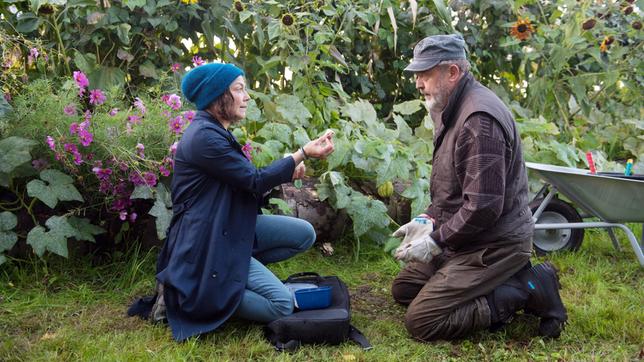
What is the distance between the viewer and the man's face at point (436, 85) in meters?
2.88

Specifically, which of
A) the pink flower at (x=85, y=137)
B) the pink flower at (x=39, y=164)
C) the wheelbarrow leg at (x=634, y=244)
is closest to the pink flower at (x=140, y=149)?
the pink flower at (x=85, y=137)

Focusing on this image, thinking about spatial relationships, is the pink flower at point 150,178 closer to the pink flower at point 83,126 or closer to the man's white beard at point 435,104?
the pink flower at point 83,126

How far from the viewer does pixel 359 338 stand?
2.89m

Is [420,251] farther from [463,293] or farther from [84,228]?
[84,228]

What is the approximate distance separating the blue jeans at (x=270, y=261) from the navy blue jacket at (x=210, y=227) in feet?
0.25

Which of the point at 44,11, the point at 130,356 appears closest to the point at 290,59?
the point at 44,11

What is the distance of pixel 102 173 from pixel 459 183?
1612 mm

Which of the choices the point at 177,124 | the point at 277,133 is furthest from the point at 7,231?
the point at 277,133

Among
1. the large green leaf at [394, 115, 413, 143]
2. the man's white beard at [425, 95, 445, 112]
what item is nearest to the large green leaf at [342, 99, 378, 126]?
the large green leaf at [394, 115, 413, 143]

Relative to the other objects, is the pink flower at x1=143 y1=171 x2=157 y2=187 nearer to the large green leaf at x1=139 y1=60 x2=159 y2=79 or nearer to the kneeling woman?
the kneeling woman

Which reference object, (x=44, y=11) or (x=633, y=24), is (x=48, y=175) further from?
(x=633, y=24)

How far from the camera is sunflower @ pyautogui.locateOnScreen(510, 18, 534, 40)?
4969 millimetres

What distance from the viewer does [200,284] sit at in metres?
2.78

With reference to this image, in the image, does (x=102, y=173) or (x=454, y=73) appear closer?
(x=454, y=73)
